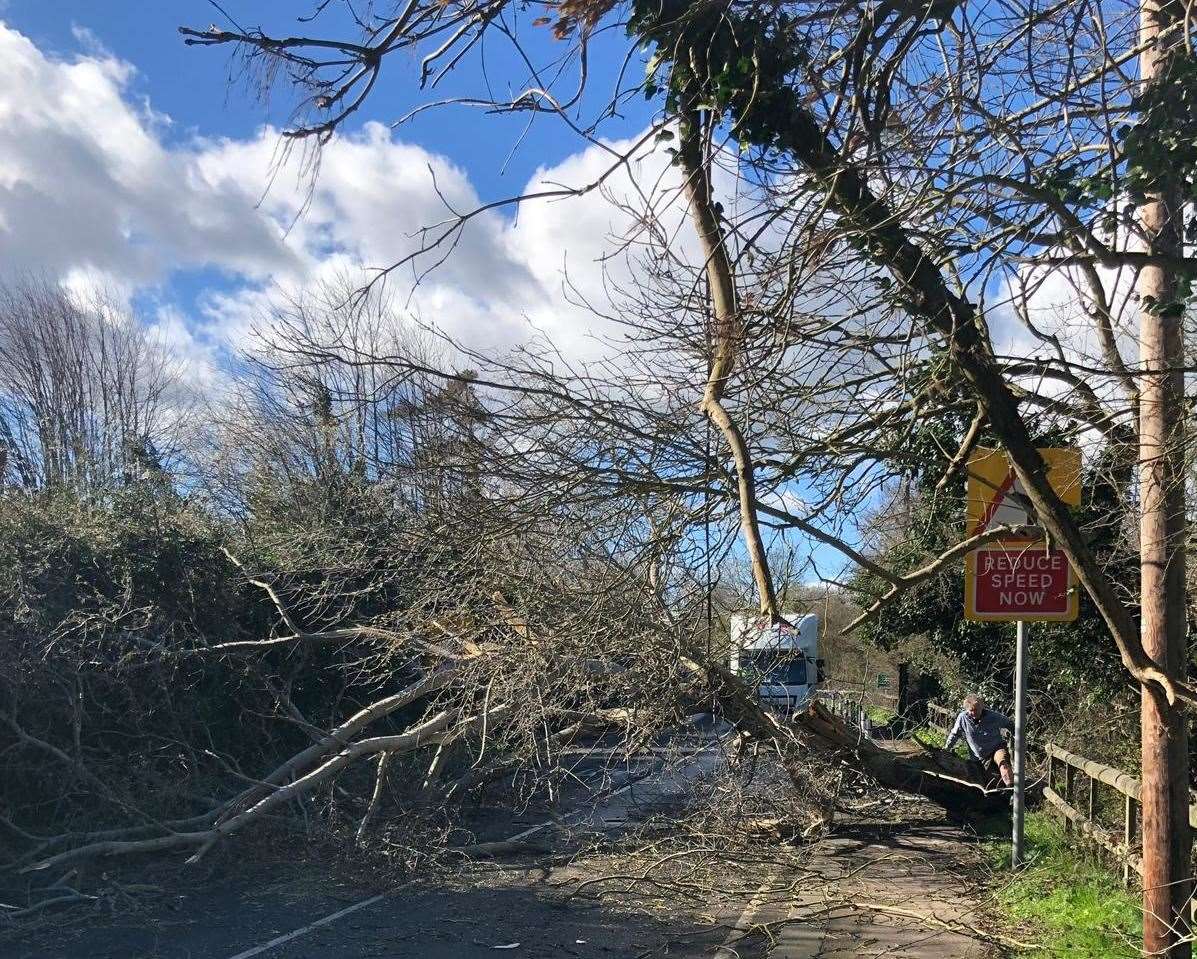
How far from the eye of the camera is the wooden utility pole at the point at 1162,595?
5.66 metres

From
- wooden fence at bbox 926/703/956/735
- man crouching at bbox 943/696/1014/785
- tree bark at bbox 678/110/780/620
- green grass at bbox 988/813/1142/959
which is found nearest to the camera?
tree bark at bbox 678/110/780/620

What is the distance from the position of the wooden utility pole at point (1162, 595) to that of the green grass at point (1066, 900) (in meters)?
0.56

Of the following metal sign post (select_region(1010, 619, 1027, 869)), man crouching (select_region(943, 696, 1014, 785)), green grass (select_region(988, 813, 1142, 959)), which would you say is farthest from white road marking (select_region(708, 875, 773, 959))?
man crouching (select_region(943, 696, 1014, 785))

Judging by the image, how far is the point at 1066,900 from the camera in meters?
7.67

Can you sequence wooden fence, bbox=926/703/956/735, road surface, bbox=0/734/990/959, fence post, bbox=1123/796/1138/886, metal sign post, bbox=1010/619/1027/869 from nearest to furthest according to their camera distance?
fence post, bbox=1123/796/1138/886
road surface, bbox=0/734/990/959
metal sign post, bbox=1010/619/1027/869
wooden fence, bbox=926/703/956/735

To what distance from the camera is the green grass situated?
6574 millimetres

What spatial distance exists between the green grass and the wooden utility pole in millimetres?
557

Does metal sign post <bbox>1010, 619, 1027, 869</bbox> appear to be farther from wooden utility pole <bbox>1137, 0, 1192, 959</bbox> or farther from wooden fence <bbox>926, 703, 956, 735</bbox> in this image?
wooden fence <bbox>926, 703, 956, 735</bbox>

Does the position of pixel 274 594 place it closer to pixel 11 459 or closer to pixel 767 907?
pixel 767 907

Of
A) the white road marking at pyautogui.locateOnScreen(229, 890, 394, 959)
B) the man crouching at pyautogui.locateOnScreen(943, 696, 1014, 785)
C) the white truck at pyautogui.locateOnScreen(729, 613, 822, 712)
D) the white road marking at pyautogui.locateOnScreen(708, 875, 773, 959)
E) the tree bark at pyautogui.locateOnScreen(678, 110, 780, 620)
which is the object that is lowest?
the white road marking at pyautogui.locateOnScreen(229, 890, 394, 959)

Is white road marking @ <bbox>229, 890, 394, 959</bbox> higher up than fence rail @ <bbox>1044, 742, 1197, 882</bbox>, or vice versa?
fence rail @ <bbox>1044, 742, 1197, 882</bbox>

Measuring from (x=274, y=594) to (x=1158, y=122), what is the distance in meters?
10.6

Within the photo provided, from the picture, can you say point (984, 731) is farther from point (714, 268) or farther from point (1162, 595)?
point (714, 268)

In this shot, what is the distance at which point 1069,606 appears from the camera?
8445mm
